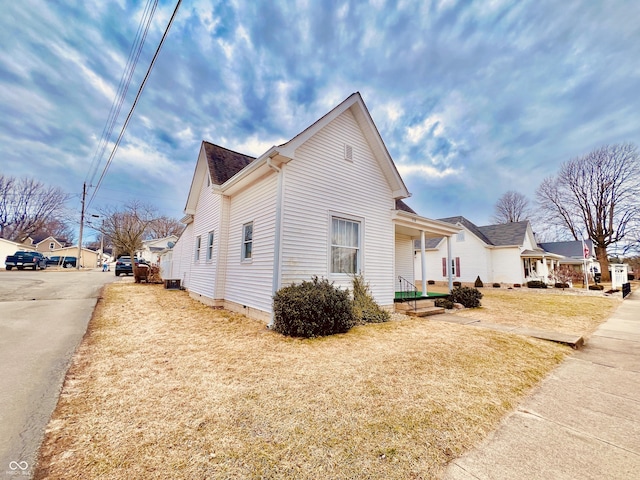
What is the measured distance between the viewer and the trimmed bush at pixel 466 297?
11.0m

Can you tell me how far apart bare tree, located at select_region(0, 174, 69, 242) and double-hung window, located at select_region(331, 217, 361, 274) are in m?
51.5

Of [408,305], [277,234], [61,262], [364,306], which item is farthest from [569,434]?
[61,262]

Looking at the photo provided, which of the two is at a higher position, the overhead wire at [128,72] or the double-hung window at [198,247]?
the overhead wire at [128,72]

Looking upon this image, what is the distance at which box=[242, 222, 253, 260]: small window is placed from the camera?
839 cm

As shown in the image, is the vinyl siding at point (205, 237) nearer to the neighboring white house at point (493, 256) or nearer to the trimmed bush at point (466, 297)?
the trimmed bush at point (466, 297)

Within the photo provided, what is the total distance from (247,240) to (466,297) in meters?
9.37

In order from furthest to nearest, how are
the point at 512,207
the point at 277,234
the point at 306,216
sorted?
the point at 512,207 → the point at 306,216 → the point at 277,234

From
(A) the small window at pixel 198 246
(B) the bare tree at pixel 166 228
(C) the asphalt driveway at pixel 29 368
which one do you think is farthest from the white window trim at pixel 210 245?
(B) the bare tree at pixel 166 228

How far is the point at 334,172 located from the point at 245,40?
22.3ft

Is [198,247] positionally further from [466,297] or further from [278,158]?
[466,297]

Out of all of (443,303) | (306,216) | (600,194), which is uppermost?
(600,194)

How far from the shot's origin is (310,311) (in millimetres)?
5859

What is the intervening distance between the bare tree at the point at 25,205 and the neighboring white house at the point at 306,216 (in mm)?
45587

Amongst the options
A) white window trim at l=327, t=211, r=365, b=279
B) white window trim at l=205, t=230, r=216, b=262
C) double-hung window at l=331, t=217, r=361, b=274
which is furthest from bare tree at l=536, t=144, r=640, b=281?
white window trim at l=205, t=230, r=216, b=262
